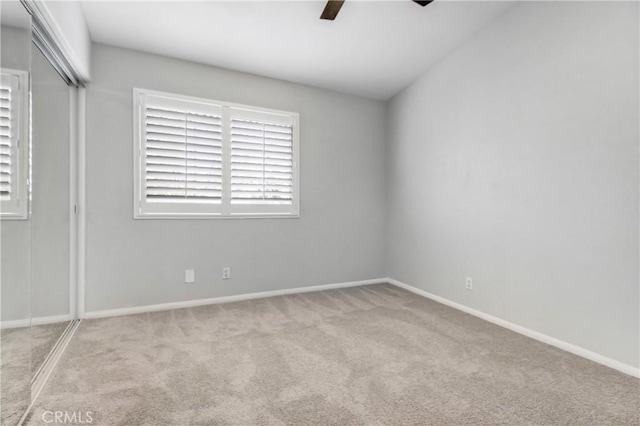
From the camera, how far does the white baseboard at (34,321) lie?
1749mm

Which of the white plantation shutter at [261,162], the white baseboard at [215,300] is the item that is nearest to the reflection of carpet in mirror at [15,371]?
the white baseboard at [215,300]

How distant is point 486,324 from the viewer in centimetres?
300

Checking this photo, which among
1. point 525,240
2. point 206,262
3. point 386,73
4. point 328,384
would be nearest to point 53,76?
point 206,262

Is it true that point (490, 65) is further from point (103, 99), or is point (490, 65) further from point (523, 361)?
point (103, 99)

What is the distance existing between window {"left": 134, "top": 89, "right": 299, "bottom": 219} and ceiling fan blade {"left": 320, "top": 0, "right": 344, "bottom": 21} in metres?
1.33

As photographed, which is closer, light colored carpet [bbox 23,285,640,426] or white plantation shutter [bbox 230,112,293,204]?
light colored carpet [bbox 23,285,640,426]

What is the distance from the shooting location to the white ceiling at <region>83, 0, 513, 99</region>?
272cm

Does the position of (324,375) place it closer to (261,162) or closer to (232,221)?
(232,221)

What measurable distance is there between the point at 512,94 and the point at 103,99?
152 inches

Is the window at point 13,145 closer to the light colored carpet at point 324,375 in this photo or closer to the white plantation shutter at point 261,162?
the light colored carpet at point 324,375

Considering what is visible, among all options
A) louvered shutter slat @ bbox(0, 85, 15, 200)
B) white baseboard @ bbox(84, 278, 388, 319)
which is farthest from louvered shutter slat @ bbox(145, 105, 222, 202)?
louvered shutter slat @ bbox(0, 85, 15, 200)

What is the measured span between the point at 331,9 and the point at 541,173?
87.7 inches

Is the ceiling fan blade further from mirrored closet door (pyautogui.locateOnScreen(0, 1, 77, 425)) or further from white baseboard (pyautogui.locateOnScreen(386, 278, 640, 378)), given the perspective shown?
white baseboard (pyautogui.locateOnScreen(386, 278, 640, 378))

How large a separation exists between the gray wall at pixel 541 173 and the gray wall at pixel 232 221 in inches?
33.7
